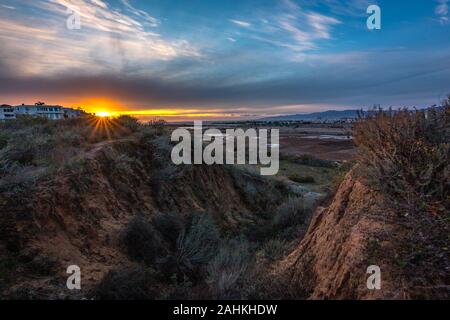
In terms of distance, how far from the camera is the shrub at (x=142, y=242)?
7699 millimetres

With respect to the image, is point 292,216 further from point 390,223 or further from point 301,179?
point 301,179

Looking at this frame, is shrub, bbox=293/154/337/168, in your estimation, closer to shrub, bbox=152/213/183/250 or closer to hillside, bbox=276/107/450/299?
shrub, bbox=152/213/183/250

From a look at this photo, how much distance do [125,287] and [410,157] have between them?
515 centimetres

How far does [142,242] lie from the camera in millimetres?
8008

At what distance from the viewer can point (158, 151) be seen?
14.4 m

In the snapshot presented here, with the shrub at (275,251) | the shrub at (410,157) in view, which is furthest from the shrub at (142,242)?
the shrub at (410,157)

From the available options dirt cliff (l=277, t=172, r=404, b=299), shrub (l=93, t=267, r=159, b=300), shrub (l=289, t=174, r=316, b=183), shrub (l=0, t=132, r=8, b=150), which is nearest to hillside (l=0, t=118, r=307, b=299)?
shrub (l=93, t=267, r=159, b=300)

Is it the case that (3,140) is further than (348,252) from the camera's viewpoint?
Yes

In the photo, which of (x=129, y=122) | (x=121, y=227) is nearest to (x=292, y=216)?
(x=121, y=227)

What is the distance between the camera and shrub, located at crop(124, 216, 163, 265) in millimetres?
7699

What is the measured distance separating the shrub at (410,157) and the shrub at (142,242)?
5.14 meters

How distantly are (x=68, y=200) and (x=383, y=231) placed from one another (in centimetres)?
730
